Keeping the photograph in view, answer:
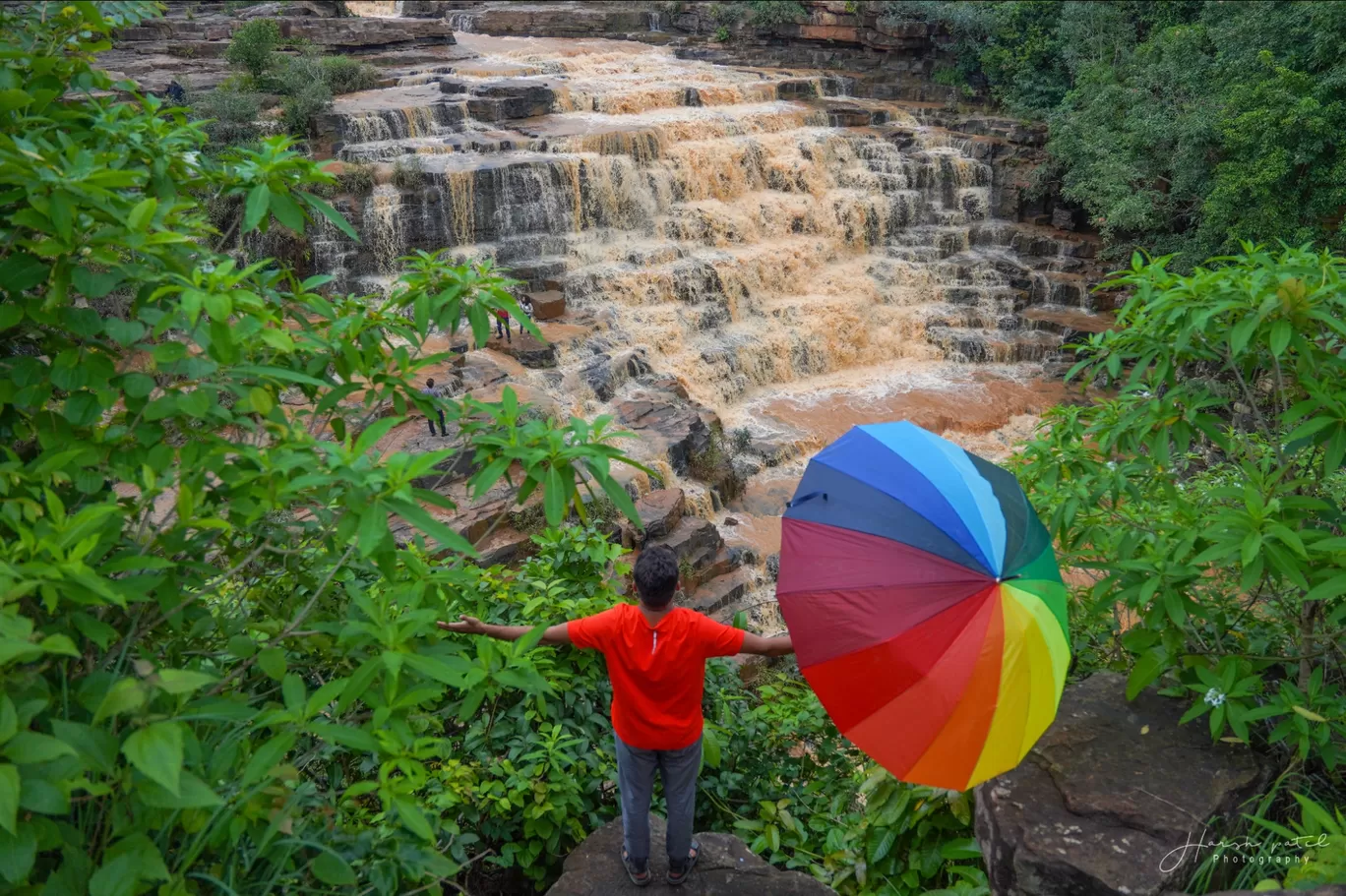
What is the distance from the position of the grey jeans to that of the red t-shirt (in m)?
0.07

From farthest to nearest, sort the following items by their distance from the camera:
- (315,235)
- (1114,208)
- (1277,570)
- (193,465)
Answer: (1114,208)
(315,235)
(1277,570)
(193,465)

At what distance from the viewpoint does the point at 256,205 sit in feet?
7.33

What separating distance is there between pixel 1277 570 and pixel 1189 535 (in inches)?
8.5

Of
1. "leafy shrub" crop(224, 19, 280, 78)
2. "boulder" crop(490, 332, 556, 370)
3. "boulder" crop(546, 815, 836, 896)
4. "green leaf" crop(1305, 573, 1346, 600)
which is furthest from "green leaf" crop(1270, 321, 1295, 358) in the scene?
"leafy shrub" crop(224, 19, 280, 78)

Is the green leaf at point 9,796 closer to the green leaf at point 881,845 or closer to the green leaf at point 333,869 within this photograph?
the green leaf at point 333,869

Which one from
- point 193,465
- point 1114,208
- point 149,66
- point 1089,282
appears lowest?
point 1089,282

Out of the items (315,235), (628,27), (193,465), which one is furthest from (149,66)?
(193,465)

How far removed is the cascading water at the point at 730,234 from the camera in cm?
1340

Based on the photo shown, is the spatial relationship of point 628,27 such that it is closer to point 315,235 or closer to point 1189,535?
point 315,235

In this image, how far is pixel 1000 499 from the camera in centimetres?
269

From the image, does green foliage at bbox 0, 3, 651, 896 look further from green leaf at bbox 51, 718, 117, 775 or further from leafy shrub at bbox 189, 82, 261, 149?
leafy shrub at bbox 189, 82, 261, 149

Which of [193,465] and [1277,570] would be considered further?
[1277,570]

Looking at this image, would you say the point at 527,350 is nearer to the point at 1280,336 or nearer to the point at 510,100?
the point at 510,100

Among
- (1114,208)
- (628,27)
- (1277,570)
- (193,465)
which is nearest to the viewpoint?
(193,465)
